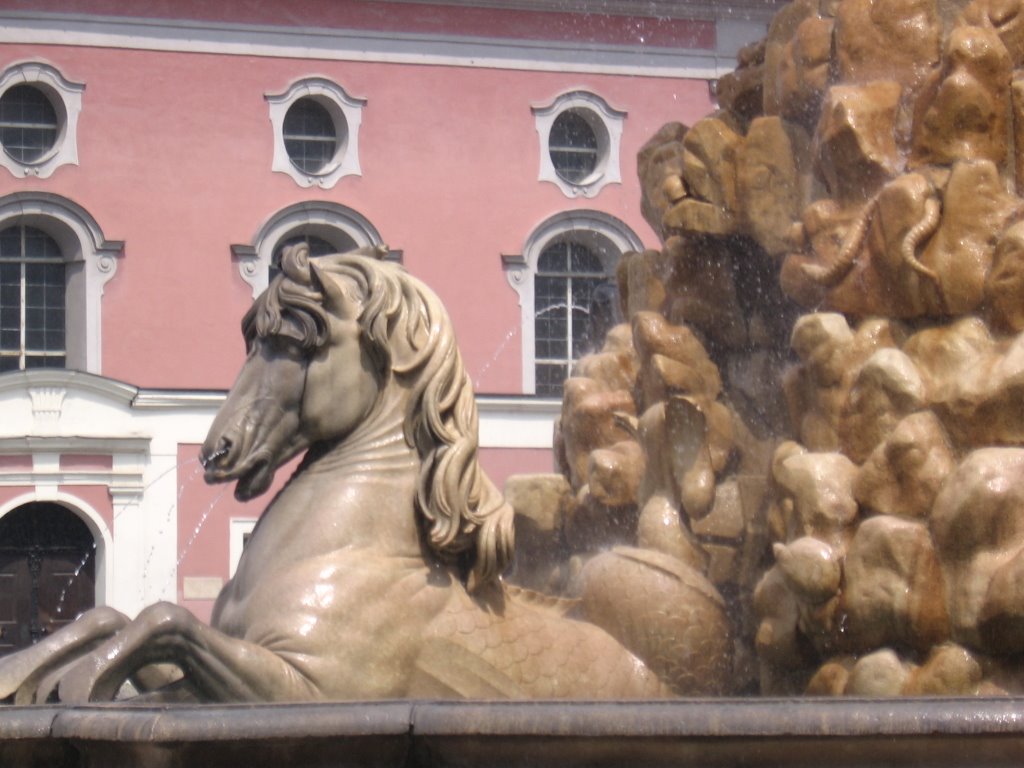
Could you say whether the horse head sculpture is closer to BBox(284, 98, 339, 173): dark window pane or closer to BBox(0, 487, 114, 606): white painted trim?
BBox(0, 487, 114, 606): white painted trim

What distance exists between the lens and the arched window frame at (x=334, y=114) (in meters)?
26.9

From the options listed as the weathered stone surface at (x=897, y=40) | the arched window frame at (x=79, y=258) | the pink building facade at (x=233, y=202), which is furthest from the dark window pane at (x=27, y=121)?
the weathered stone surface at (x=897, y=40)

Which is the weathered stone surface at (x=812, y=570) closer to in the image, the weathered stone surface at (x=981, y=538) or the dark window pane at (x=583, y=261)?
the weathered stone surface at (x=981, y=538)

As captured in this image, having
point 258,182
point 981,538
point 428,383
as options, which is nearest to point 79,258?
point 258,182

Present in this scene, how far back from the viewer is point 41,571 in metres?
25.0

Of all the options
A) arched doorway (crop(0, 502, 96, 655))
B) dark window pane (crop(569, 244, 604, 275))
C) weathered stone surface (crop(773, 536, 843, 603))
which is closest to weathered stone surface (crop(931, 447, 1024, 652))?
weathered stone surface (crop(773, 536, 843, 603))

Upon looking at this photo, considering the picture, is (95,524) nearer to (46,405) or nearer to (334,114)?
(46,405)

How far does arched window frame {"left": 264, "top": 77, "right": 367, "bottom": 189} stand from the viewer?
26.9 meters

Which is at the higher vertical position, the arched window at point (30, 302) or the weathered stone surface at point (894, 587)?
the arched window at point (30, 302)

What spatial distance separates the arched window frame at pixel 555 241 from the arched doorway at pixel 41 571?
5972mm

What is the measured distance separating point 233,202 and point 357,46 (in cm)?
270

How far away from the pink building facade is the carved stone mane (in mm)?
20048

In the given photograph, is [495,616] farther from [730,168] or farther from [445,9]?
[445,9]

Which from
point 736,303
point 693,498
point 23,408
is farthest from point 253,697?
point 23,408
